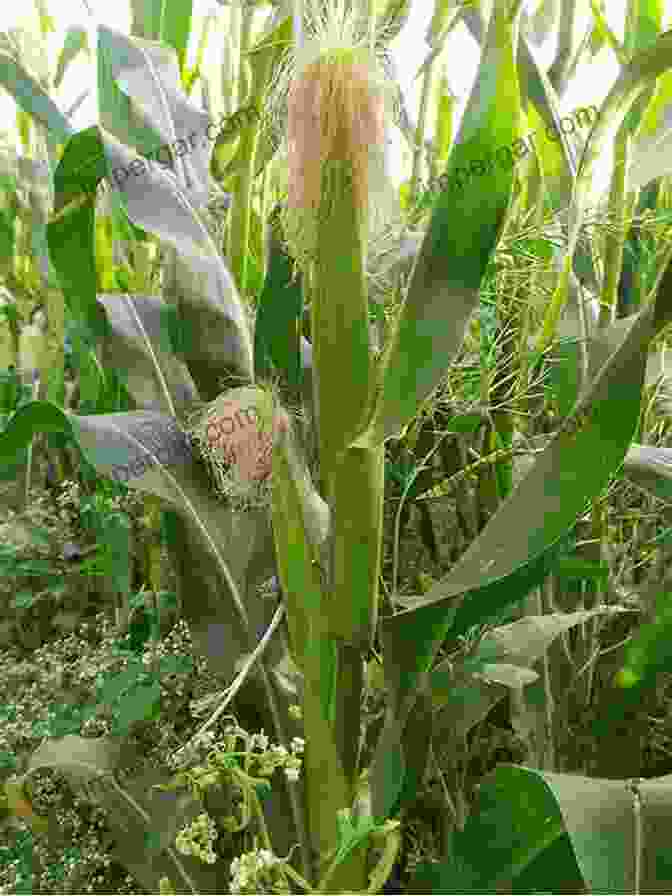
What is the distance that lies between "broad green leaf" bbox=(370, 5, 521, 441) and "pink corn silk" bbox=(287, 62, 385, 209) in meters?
0.05

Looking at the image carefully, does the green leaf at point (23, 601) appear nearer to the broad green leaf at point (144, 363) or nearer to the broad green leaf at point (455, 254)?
the broad green leaf at point (144, 363)

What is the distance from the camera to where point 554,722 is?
2.42 ft

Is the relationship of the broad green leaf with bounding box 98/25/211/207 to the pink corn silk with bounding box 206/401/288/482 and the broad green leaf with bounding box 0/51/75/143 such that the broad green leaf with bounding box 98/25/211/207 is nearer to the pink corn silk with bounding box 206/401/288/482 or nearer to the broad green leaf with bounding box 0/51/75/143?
the broad green leaf with bounding box 0/51/75/143

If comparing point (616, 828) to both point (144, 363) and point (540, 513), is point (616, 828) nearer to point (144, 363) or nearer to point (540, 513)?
point (540, 513)

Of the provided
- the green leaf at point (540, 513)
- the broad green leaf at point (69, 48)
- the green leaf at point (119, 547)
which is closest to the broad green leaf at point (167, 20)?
the broad green leaf at point (69, 48)

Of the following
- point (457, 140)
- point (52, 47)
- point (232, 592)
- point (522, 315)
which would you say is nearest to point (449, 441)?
point (522, 315)

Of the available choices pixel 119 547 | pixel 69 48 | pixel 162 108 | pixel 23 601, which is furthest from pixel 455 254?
pixel 69 48

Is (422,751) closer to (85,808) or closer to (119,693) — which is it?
(119,693)

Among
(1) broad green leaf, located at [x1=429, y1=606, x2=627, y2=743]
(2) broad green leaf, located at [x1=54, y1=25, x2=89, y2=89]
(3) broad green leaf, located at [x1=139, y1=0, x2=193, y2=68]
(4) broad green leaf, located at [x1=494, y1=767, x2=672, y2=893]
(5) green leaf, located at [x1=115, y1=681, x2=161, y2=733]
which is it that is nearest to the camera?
(4) broad green leaf, located at [x1=494, y1=767, x2=672, y2=893]

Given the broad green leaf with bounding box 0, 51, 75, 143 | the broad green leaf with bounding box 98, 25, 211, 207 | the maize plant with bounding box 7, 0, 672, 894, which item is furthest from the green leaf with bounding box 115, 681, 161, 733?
the broad green leaf with bounding box 0, 51, 75, 143

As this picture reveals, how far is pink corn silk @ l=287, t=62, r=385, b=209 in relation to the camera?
1.53 ft

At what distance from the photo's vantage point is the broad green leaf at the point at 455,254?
18.3 inches

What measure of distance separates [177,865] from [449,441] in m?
0.44

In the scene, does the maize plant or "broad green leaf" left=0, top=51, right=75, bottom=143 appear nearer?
the maize plant
